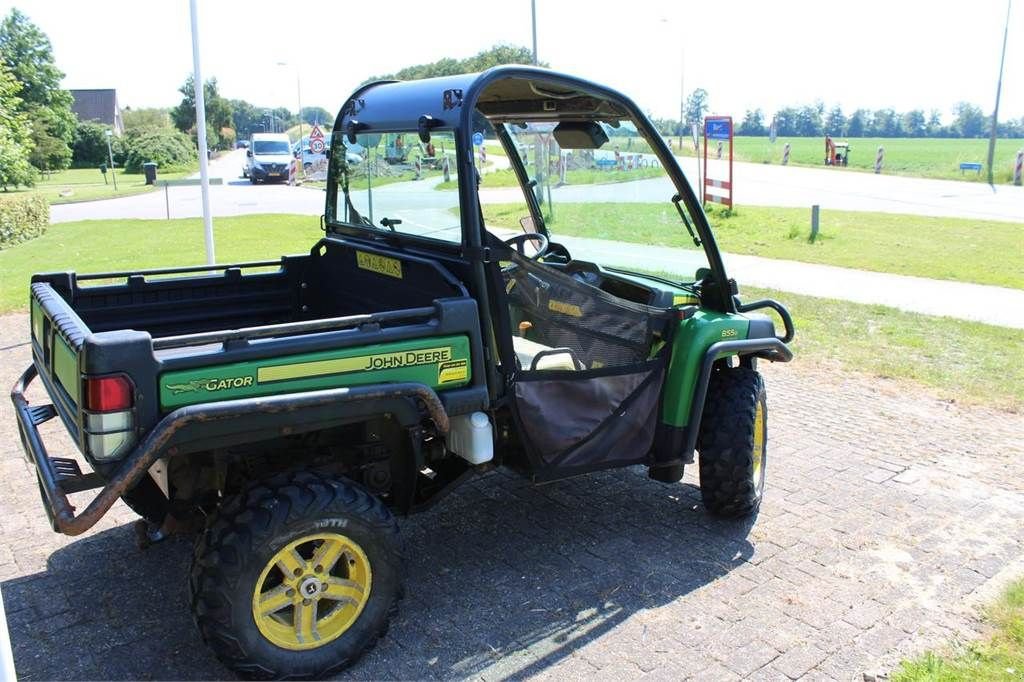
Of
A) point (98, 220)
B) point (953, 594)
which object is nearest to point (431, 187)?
point (953, 594)

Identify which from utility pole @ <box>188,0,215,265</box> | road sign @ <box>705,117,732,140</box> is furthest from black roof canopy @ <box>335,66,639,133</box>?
road sign @ <box>705,117,732,140</box>

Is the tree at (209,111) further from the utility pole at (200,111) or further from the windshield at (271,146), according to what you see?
the utility pole at (200,111)

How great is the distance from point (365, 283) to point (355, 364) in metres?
1.19

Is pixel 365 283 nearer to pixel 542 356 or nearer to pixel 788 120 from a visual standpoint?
pixel 542 356

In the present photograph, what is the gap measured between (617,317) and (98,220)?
20709 millimetres

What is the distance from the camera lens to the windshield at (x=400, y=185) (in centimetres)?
388

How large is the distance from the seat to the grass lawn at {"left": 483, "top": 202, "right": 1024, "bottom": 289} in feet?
30.4

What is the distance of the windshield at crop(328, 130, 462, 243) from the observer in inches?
153

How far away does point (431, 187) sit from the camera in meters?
4.04

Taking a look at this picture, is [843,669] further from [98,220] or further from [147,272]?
[98,220]

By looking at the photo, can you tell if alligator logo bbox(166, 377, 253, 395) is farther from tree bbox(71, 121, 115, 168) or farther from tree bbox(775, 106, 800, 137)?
tree bbox(775, 106, 800, 137)

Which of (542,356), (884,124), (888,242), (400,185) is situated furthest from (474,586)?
(884,124)

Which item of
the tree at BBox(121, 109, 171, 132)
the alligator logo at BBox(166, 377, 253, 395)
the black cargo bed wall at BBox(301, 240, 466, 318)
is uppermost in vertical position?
the tree at BBox(121, 109, 171, 132)

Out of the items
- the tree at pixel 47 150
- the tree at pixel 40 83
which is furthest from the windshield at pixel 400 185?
the tree at pixel 40 83
